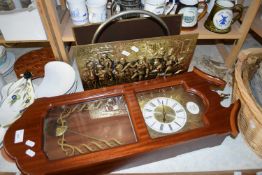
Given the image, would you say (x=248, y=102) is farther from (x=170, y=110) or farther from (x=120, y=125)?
(x=120, y=125)

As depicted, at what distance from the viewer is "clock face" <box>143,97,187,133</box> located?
63 cm

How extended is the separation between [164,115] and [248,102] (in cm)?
22

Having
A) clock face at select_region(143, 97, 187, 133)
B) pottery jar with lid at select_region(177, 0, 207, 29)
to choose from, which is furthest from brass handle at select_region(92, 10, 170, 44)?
clock face at select_region(143, 97, 187, 133)

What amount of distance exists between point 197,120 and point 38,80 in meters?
0.60

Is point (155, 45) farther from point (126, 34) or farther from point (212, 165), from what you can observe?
point (212, 165)

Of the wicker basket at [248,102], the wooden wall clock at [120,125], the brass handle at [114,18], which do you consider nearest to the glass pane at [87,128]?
the wooden wall clock at [120,125]

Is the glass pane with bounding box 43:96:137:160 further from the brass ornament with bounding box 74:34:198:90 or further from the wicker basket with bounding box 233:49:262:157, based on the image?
the wicker basket with bounding box 233:49:262:157

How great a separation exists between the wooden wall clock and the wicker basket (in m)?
0.04

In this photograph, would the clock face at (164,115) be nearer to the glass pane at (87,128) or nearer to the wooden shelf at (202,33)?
the glass pane at (87,128)

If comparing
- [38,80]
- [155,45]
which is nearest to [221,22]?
[155,45]

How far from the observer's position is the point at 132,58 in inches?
28.1

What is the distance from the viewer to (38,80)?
868mm

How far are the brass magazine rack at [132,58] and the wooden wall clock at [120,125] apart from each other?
2.6 inches

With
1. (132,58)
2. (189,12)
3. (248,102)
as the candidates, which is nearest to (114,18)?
(132,58)
